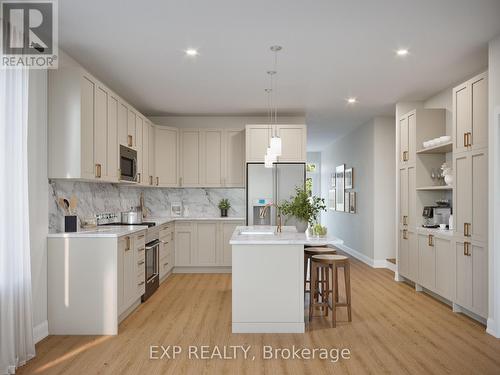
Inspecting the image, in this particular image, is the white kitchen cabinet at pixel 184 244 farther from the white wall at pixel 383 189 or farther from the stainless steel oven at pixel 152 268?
the white wall at pixel 383 189

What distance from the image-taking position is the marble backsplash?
386 centimetres

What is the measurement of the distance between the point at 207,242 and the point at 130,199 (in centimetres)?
145

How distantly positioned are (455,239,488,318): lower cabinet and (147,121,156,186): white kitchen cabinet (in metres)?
4.48

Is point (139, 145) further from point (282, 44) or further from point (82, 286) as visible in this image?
point (282, 44)

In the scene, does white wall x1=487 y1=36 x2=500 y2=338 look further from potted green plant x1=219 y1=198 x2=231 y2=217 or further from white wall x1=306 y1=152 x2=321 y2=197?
white wall x1=306 y1=152 x2=321 y2=197

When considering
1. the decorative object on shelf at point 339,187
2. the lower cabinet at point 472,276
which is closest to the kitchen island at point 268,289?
the lower cabinet at point 472,276

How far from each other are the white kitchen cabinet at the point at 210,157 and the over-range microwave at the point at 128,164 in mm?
1587

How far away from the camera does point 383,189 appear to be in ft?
23.2

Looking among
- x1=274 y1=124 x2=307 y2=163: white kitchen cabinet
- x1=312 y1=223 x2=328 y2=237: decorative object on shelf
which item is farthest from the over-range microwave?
x1=312 y1=223 x2=328 y2=237: decorative object on shelf

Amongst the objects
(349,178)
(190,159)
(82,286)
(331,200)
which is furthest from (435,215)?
(331,200)

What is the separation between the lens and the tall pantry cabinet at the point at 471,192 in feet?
12.4

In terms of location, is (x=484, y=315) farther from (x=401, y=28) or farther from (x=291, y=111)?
(x=291, y=111)

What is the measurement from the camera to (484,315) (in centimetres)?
376

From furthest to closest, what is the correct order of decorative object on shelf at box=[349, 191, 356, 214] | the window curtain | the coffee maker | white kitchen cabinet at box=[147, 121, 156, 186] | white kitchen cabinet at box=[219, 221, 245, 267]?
decorative object on shelf at box=[349, 191, 356, 214], white kitchen cabinet at box=[219, 221, 245, 267], white kitchen cabinet at box=[147, 121, 156, 186], the coffee maker, the window curtain
